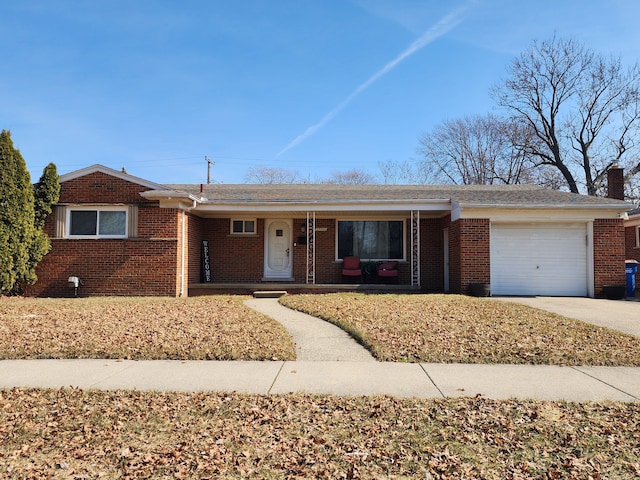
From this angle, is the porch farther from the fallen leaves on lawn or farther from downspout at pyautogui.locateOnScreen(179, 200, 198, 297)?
the fallen leaves on lawn

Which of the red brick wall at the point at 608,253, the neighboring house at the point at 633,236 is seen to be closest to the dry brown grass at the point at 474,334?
the red brick wall at the point at 608,253

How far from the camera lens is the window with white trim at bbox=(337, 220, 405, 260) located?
1508 centimetres

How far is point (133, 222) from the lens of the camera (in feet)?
41.2

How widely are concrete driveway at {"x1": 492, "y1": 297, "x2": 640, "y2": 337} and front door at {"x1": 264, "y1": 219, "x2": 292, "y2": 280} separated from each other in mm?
7065

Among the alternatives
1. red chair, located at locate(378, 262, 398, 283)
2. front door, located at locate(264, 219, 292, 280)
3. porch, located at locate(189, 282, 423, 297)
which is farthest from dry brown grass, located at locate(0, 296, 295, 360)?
red chair, located at locate(378, 262, 398, 283)

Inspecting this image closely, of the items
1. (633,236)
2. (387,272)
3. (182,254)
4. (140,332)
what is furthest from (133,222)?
(633,236)

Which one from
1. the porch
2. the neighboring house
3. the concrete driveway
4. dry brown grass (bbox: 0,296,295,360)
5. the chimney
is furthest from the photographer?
the chimney

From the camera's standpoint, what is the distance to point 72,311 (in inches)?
358

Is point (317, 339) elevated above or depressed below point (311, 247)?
below

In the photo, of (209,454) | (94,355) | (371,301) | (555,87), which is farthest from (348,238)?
(555,87)

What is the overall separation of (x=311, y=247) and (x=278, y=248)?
1.21m

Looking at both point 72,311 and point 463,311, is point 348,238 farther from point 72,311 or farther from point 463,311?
point 72,311

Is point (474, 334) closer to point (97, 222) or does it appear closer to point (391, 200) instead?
point (391, 200)

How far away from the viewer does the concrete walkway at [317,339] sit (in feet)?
20.0
